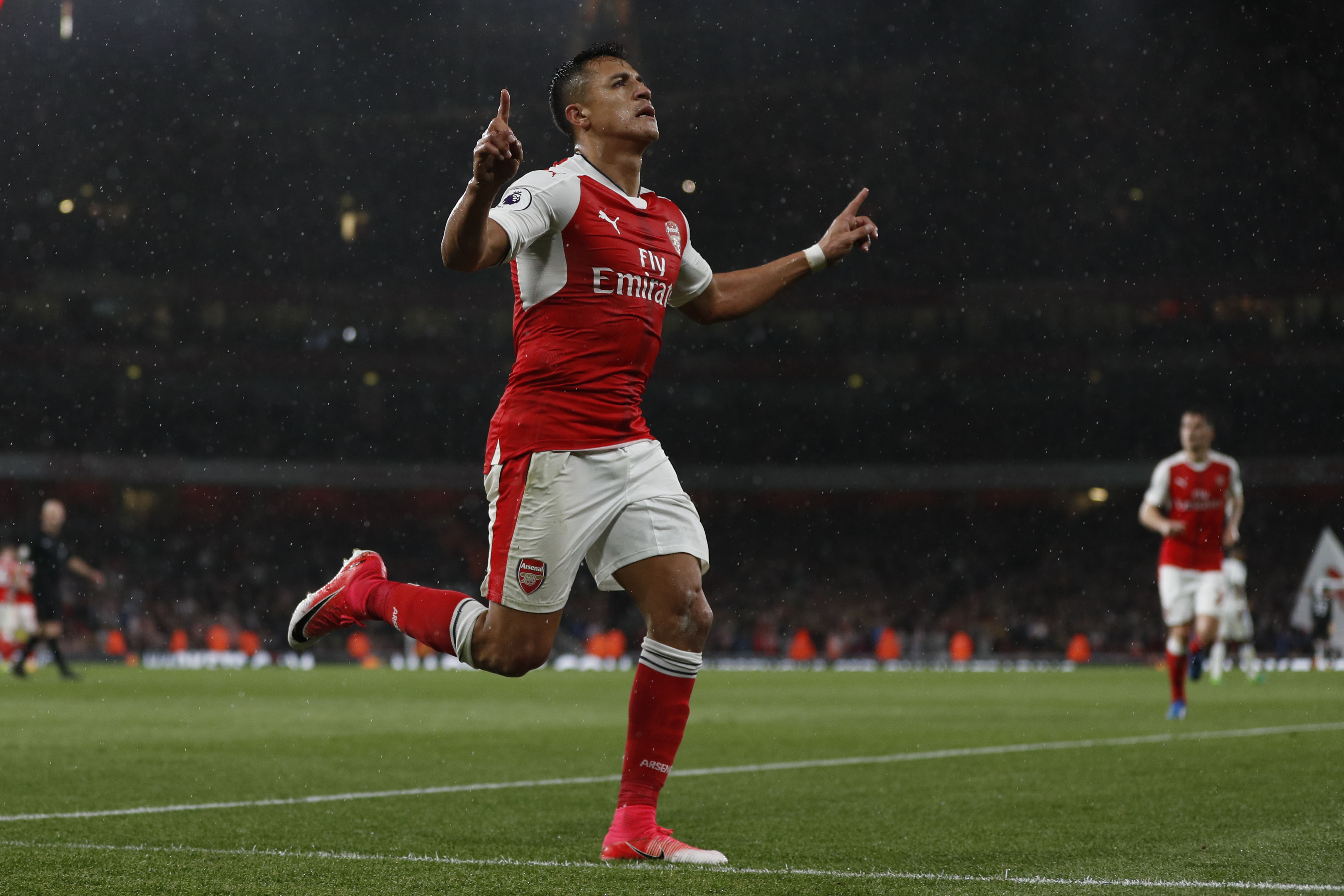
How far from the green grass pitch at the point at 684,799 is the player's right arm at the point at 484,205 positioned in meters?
1.53

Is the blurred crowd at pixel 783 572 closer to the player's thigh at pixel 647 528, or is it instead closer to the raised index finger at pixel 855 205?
the raised index finger at pixel 855 205

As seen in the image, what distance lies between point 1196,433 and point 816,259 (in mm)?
6535

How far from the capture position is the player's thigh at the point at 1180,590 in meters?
10.9

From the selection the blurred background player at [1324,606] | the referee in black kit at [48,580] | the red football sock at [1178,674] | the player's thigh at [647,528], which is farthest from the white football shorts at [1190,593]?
the blurred background player at [1324,606]

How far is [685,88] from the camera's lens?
31281 mm

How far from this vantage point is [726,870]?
3.71 meters

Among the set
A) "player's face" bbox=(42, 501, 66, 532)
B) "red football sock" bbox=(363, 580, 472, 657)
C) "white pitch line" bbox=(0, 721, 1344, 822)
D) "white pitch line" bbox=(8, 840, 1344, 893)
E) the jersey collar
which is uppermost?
the jersey collar

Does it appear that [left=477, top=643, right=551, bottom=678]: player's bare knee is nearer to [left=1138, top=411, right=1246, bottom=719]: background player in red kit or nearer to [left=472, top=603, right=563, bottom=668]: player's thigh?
[left=472, top=603, right=563, bottom=668]: player's thigh

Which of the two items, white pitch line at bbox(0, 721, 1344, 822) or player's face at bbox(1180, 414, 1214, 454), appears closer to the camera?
white pitch line at bbox(0, 721, 1344, 822)

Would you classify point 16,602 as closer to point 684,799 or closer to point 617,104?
point 684,799

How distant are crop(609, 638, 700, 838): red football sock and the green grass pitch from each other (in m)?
0.23

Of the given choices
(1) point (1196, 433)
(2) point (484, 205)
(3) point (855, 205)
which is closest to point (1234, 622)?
(1) point (1196, 433)

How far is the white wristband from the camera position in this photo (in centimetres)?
486

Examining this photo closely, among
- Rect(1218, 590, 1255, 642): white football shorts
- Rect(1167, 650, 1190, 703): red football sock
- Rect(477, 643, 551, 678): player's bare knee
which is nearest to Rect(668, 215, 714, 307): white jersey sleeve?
Rect(477, 643, 551, 678): player's bare knee
